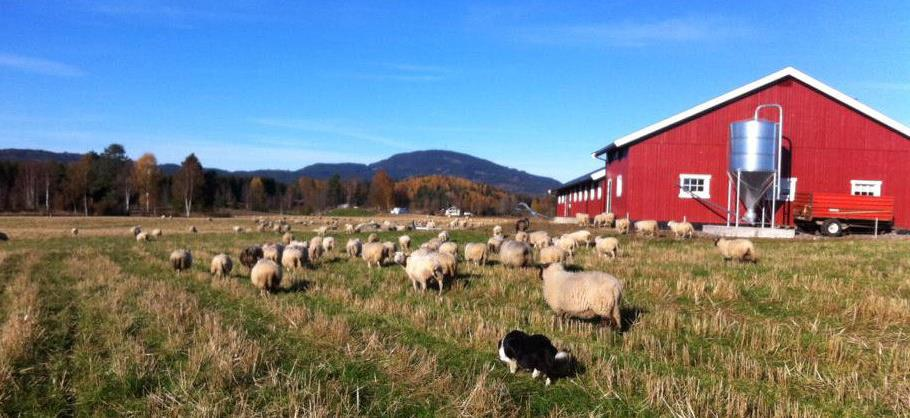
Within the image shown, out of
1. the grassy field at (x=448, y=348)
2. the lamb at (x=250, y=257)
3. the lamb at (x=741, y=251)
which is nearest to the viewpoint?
the grassy field at (x=448, y=348)

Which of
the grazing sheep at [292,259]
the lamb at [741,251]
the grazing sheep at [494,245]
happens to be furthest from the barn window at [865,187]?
the grazing sheep at [292,259]

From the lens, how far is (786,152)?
3244cm

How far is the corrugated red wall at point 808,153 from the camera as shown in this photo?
3244 centimetres

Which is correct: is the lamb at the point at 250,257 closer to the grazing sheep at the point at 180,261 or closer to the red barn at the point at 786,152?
the grazing sheep at the point at 180,261

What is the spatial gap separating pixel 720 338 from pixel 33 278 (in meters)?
18.0

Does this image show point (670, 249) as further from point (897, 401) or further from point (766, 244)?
point (897, 401)

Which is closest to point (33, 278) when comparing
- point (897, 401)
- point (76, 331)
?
point (76, 331)

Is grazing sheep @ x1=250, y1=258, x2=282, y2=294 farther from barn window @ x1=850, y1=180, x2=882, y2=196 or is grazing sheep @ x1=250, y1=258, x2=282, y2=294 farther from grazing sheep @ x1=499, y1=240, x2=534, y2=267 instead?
barn window @ x1=850, y1=180, x2=882, y2=196

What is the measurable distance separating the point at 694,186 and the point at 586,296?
2674 cm

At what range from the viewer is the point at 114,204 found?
91562 millimetres

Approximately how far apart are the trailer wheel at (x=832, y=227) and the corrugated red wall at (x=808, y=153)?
3580 mm

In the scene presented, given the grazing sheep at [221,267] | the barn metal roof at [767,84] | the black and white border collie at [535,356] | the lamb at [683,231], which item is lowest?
the grazing sheep at [221,267]

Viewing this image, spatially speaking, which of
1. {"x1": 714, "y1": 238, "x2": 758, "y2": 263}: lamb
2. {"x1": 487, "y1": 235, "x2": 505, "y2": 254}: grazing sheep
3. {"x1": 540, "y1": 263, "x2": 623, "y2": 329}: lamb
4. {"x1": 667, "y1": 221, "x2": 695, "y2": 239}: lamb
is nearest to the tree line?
{"x1": 487, "y1": 235, "x2": 505, "y2": 254}: grazing sheep

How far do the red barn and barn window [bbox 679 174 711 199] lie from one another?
55mm
